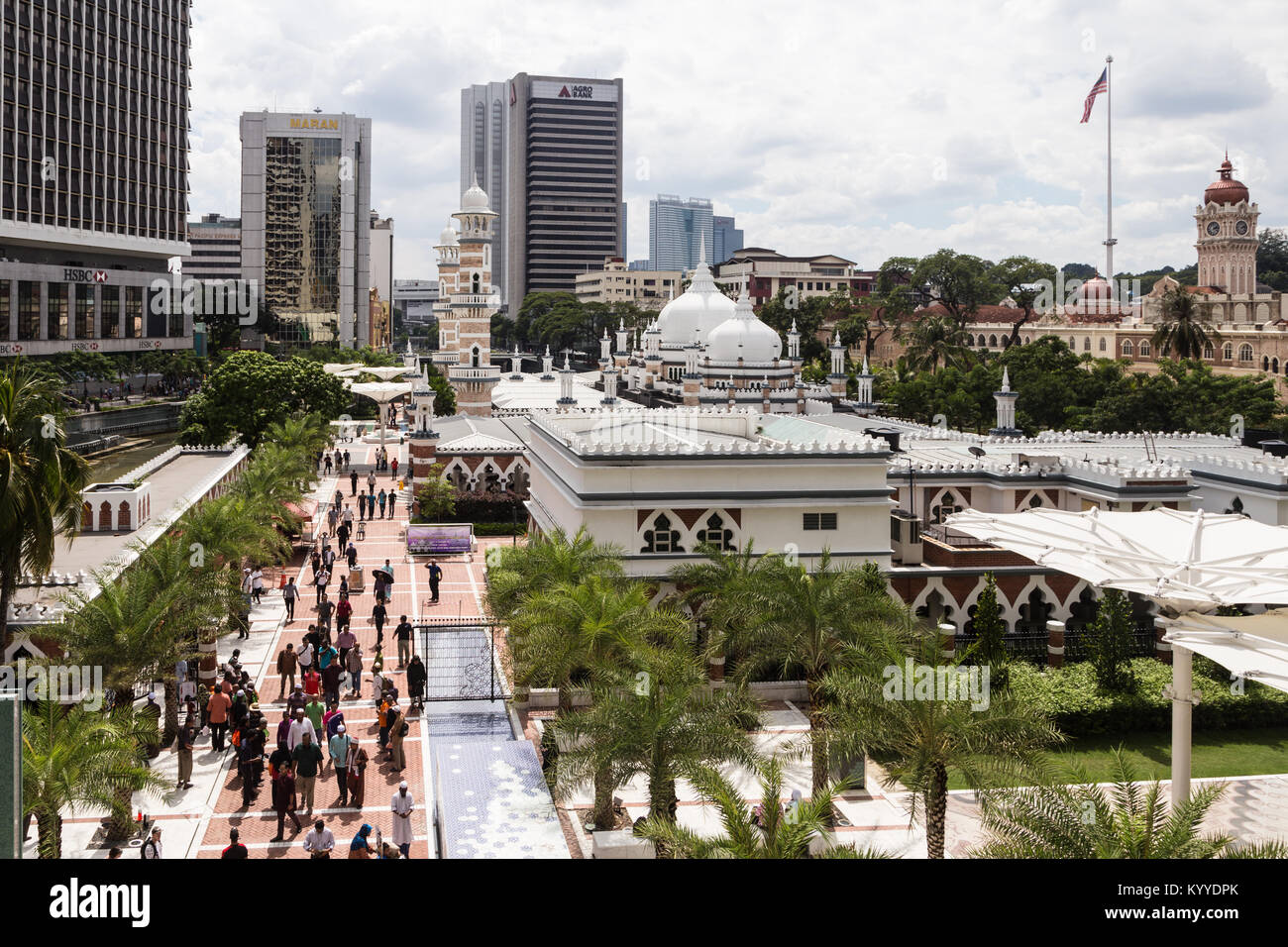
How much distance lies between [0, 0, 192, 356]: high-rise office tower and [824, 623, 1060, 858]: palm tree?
86283 mm

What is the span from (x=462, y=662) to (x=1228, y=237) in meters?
110

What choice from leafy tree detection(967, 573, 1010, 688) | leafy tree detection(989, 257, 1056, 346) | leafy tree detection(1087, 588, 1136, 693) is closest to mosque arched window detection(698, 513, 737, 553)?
leafy tree detection(967, 573, 1010, 688)

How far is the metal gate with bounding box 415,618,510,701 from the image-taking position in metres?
27.3

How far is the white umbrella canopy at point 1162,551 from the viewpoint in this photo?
63.4 feet

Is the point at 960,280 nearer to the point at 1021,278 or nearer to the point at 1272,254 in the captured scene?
the point at 1021,278

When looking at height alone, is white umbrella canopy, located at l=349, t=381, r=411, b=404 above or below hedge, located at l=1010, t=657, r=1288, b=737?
above

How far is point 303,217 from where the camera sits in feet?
538

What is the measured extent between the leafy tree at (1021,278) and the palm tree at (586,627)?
105392 mm

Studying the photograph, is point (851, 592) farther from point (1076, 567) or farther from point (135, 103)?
point (135, 103)

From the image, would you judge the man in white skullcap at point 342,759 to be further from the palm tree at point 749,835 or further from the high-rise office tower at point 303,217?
the high-rise office tower at point 303,217

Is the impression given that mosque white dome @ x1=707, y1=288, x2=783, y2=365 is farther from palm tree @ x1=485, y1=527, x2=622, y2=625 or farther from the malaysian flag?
palm tree @ x1=485, y1=527, x2=622, y2=625

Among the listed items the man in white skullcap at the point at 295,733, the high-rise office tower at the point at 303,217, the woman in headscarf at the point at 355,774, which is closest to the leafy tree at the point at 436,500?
the man in white skullcap at the point at 295,733

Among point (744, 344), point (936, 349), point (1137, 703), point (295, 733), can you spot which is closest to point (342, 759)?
point (295, 733)

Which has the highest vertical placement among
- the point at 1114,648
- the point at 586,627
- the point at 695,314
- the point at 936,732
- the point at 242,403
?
the point at 695,314
